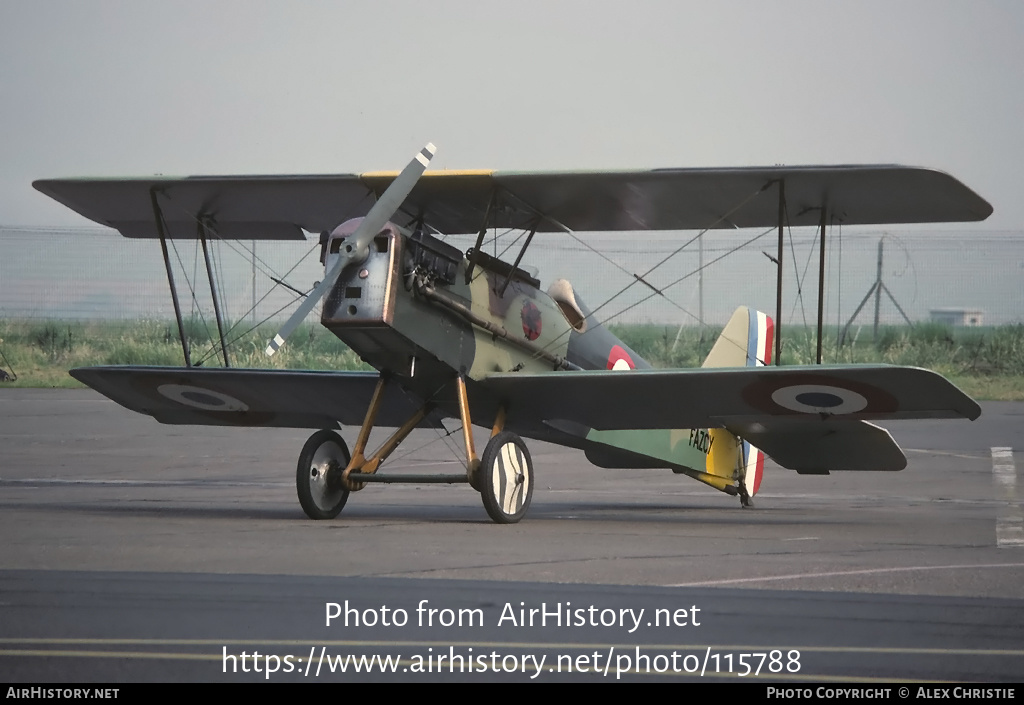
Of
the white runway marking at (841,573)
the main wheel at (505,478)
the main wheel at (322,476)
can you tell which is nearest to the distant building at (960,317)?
the main wheel at (505,478)

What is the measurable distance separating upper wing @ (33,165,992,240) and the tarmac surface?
7.69 ft

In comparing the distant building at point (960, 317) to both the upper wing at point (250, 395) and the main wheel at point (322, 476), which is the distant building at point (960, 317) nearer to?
the upper wing at point (250, 395)

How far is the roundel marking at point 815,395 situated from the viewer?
932 cm

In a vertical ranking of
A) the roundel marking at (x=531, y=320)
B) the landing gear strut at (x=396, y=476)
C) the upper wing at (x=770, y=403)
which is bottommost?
the landing gear strut at (x=396, y=476)

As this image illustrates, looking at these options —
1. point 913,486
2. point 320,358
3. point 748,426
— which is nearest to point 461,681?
point 748,426

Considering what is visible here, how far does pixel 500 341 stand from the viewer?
404 inches

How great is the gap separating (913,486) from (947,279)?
21.2 metres

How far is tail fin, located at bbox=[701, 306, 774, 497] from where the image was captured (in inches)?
505

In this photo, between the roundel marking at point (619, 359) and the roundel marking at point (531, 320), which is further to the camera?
the roundel marking at point (619, 359)

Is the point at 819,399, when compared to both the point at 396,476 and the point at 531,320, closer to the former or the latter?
the point at 531,320

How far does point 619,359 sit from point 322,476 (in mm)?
3329

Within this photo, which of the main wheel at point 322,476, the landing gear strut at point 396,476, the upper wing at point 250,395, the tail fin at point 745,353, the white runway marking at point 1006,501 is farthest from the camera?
the tail fin at point 745,353

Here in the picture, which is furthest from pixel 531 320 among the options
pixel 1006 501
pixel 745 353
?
pixel 1006 501

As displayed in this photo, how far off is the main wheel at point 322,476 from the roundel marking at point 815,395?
2978mm
